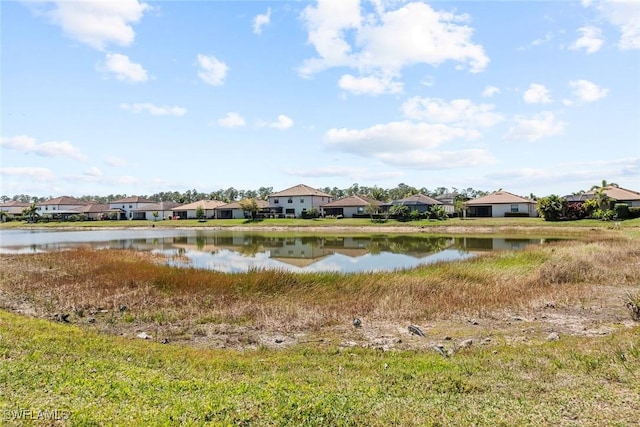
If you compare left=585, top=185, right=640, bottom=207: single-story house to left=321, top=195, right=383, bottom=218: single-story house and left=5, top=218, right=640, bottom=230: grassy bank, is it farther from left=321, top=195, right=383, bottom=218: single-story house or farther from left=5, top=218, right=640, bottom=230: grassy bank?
left=321, top=195, right=383, bottom=218: single-story house

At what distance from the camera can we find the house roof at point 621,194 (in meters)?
57.8

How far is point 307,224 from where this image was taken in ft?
200

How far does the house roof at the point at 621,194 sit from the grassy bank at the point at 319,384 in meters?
60.9

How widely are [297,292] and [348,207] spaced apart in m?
58.6

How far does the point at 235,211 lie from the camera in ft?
268

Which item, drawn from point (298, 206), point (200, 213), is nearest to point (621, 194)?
point (298, 206)

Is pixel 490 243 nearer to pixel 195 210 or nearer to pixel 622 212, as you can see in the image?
pixel 622 212

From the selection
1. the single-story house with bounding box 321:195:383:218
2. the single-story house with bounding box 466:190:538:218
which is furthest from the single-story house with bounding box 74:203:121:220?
the single-story house with bounding box 466:190:538:218

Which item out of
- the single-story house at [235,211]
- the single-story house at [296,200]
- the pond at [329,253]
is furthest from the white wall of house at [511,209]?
the single-story house at [235,211]

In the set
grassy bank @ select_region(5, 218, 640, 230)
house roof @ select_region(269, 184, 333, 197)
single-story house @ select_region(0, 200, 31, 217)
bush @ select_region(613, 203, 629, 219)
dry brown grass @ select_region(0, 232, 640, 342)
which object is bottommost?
dry brown grass @ select_region(0, 232, 640, 342)

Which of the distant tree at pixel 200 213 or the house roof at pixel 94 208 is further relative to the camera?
the house roof at pixel 94 208

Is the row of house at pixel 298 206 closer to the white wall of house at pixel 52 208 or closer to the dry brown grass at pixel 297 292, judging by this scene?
the white wall of house at pixel 52 208

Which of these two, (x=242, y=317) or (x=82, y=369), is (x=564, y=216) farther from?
(x=82, y=369)

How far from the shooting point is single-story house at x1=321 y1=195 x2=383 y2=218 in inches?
2838
